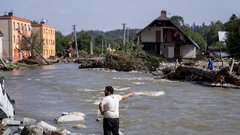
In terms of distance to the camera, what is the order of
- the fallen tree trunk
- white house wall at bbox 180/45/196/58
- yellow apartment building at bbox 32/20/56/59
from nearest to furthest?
the fallen tree trunk
white house wall at bbox 180/45/196/58
yellow apartment building at bbox 32/20/56/59

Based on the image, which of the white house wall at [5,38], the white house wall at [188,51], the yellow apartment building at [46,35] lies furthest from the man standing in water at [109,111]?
the yellow apartment building at [46,35]

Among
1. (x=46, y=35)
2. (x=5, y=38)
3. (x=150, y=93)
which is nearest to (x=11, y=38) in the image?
(x=5, y=38)

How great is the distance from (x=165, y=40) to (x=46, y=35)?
3698 centimetres

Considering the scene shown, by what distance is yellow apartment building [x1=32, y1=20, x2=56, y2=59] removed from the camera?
87438 millimetres

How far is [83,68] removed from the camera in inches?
2125

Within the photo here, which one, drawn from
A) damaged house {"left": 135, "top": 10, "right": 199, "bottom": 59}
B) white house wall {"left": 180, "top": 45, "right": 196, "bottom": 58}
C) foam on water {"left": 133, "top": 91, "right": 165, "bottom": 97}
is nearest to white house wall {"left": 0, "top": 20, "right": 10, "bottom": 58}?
damaged house {"left": 135, "top": 10, "right": 199, "bottom": 59}

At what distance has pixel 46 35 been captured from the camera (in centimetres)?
9144

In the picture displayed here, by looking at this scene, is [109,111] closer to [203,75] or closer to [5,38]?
[203,75]

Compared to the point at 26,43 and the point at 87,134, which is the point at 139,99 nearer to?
the point at 87,134

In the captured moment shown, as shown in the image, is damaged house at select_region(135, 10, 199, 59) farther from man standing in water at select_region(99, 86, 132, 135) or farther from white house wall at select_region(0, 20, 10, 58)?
man standing in water at select_region(99, 86, 132, 135)

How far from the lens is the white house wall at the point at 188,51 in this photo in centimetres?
Answer: 6319

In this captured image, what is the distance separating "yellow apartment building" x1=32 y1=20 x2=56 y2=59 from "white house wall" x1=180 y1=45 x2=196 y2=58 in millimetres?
31453

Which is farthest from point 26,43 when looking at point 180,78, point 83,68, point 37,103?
point 37,103

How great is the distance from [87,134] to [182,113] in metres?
5.80
